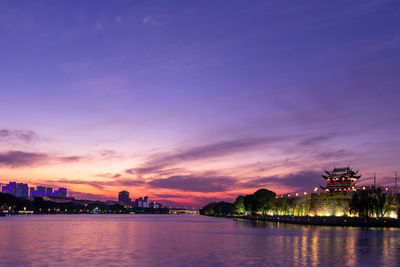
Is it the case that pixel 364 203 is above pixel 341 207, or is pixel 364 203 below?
above

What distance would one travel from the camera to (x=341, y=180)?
161 meters

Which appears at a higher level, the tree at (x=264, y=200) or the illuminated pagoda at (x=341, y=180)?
the illuminated pagoda at (x=341, y=180)

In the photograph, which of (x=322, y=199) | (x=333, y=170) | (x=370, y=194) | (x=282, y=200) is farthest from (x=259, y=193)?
(x=370, y=194)

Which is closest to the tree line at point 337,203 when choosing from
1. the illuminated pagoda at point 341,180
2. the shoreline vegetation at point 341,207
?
the shoreline vegetation at point 341,207

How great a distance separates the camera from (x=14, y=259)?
4138cm

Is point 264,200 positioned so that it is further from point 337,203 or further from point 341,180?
point 337,203

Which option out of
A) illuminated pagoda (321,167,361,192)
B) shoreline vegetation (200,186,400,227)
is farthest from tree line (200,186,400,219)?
illuminated pagoda (321,167,361,192)

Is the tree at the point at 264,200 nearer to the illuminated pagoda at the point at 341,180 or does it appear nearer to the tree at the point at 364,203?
the illuminated pagoda at the point at 341,180

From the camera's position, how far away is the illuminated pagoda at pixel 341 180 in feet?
520

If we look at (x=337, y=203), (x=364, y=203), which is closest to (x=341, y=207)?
(x=337, y=203)

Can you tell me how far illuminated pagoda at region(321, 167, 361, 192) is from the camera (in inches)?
6240

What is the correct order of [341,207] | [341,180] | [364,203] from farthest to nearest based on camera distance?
[341,180] < [341,207] < [364,203]

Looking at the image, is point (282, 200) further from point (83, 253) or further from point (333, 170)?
point (83, 253)

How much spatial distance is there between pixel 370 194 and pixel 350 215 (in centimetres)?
1735
